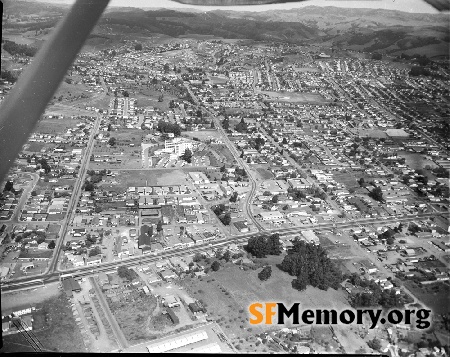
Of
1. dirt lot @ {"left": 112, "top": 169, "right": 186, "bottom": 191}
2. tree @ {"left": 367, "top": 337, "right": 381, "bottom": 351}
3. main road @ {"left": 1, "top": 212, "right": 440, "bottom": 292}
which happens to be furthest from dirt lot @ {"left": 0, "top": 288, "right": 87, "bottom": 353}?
dirt lot @ {"left": 112, "top": 169, "right": 186, "bottom": 191}

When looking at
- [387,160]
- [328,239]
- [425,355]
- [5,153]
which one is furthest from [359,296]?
[387,160]

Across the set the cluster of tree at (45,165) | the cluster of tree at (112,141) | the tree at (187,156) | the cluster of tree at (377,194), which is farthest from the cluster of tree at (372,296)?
the cluster of tree at (112,141)

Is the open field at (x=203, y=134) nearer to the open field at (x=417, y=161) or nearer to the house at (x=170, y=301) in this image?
the open field at (x=417, y=161)

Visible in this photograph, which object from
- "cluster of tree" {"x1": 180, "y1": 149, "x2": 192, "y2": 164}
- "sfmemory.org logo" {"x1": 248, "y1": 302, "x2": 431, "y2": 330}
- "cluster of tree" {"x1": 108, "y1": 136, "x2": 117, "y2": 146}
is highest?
"sfmemory.org logo" {"x1": 248, "y1": 302, "x2": 431, "y2": 330}

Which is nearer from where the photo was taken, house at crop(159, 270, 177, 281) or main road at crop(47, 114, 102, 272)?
house at crop(159, 270, 177, 281)

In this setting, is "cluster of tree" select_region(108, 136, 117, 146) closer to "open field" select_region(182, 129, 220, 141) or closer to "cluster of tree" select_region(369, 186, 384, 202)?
"open field" select_region(182, 129, 220, 141)

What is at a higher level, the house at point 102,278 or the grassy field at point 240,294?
the grassy field at point 240,294

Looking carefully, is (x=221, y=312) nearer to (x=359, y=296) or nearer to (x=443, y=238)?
(x=359, y=296)
